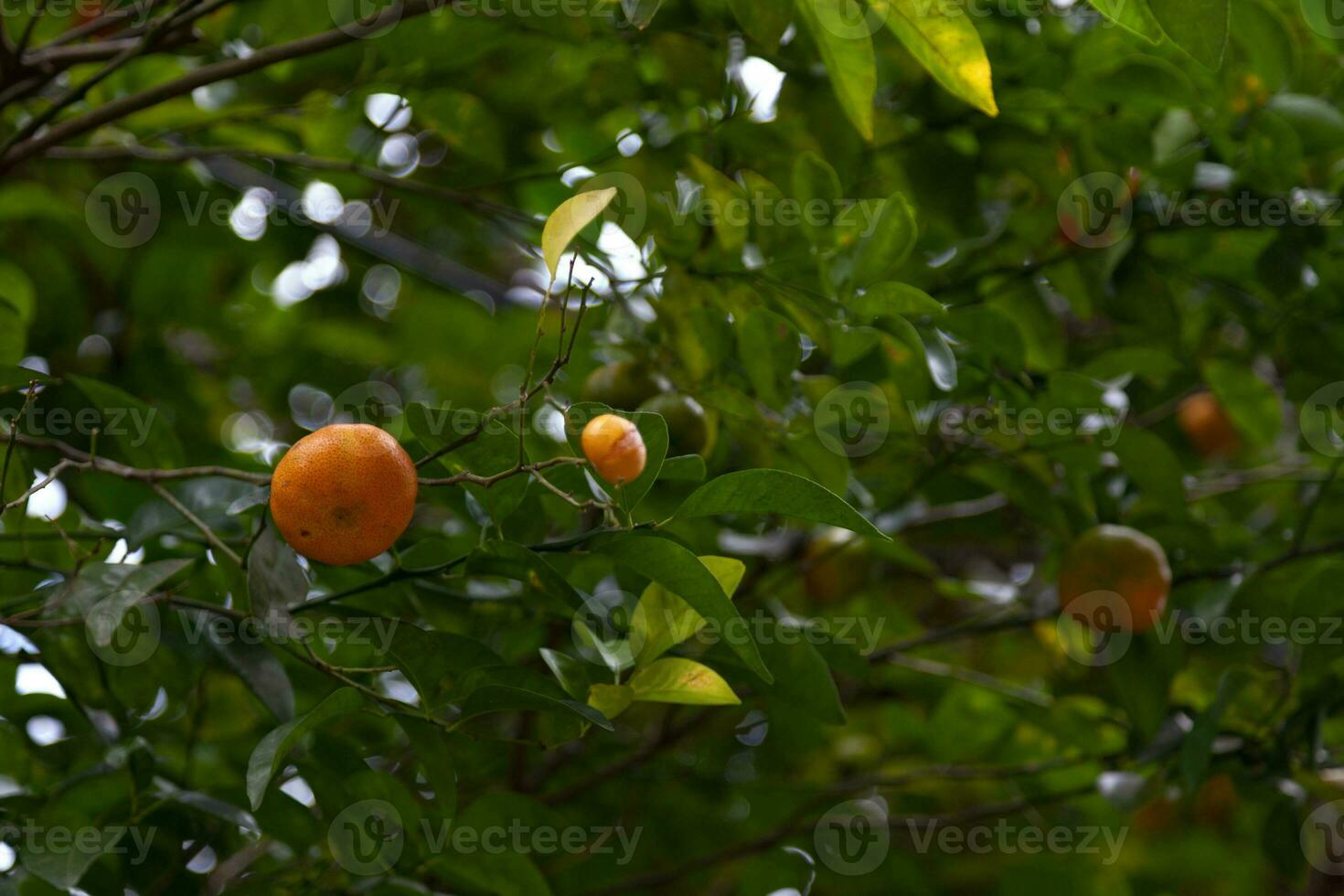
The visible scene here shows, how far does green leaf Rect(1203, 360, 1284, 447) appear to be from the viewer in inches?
55.2

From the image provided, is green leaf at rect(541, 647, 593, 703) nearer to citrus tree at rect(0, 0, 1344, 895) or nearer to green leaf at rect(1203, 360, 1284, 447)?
citrus tree at rect(0, 0, 1344, 895)

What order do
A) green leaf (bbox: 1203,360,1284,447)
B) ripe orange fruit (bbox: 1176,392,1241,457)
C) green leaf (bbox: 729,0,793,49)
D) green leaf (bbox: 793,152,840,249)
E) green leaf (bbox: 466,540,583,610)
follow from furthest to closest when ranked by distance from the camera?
ripe orange fruit (bbox: 1176,392,1241,457), green leaf (bbox: 1203,360,1284,447), green leaf (bbox: 793,152,840,249), green leaf (bbox: 729,0,793,49), green leaf (bbox: 466,540,583,610)

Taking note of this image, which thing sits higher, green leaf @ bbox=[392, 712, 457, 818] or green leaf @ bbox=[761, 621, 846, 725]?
green leaf @ bbox=[392, 712, 457, 818]

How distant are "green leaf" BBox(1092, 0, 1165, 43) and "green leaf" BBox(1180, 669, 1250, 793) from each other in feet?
1.99

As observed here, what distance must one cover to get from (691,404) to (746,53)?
1.44 ft

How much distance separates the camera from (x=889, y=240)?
1006mm

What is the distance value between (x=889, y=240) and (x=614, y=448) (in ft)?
1.28

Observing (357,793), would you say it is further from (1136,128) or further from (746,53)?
(1136,128)

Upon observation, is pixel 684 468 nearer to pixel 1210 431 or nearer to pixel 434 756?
pixel 434 756

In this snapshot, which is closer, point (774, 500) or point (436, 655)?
point (774, 500)

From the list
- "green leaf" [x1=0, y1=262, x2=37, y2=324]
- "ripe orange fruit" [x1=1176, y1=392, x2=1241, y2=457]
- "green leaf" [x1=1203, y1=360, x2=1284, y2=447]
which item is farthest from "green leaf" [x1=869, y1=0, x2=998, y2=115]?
"ripe orange fruit" [x1=1176, y1=392, x2=1241, y2=457]

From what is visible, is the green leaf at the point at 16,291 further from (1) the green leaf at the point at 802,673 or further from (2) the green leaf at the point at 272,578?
(1) the green leaf at the point at 802,673

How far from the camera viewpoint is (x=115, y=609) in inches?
30.3

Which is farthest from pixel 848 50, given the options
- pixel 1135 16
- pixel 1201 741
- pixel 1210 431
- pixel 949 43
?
pixel 1210 431
